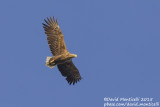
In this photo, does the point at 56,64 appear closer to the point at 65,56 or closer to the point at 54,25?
the point at 65,56

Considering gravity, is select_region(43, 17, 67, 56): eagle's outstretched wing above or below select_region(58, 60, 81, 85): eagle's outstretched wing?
above

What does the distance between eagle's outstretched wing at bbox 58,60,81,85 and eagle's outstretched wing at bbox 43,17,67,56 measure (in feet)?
2.91

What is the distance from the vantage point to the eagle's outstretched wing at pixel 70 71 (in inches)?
1005

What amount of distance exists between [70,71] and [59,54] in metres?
1.46

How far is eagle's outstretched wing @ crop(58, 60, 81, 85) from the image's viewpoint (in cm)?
2553

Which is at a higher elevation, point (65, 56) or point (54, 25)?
point (54, 25)

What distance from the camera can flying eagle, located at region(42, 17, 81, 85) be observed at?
81.5ft

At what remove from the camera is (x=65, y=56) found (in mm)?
24828

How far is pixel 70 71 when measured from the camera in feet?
84.9

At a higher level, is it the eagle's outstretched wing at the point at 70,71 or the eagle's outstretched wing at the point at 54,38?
the eagle's outstretched wing at the point at 54,38

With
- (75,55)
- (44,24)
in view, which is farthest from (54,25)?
(75,55)

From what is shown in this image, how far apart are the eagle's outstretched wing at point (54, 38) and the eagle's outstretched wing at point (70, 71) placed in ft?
2.91

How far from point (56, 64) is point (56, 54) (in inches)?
22.6

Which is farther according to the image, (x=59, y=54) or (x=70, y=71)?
(x=70, y=71)
